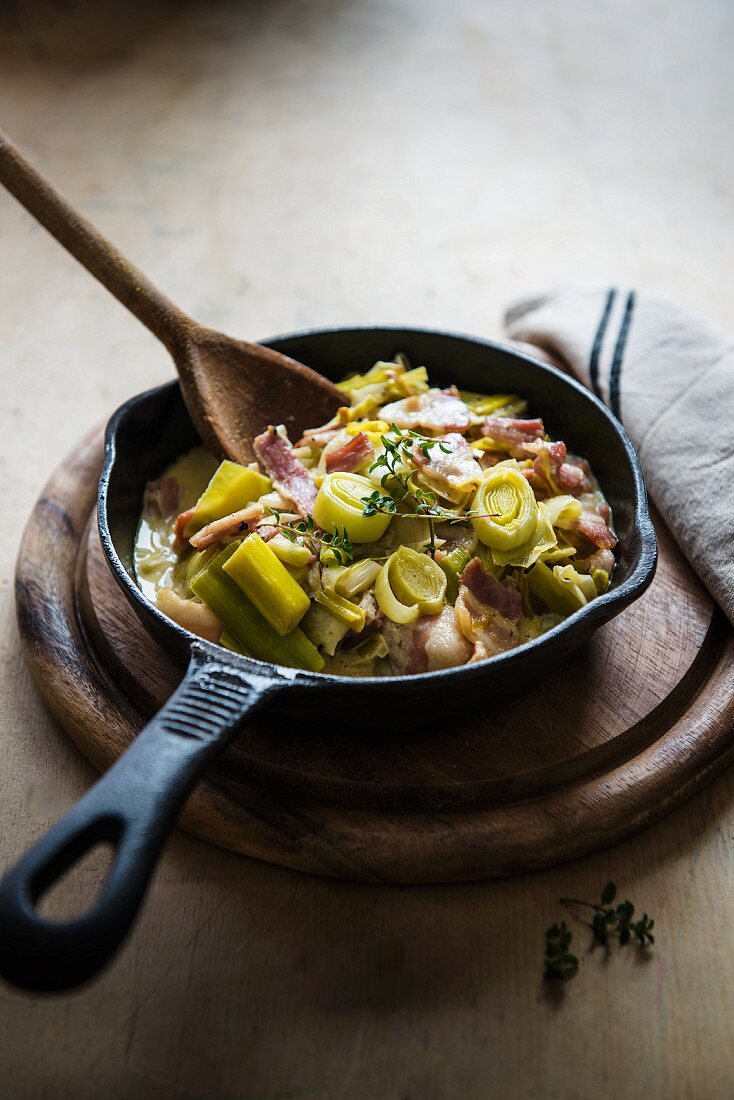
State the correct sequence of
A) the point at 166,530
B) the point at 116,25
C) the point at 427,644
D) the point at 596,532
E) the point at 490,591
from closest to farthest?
the point at 427,644 → the point at 490,591 → the point at 596,532 → the point at 166,530 → the point at 116,25

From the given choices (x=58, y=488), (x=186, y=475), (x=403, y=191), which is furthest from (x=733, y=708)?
(x=403, y=191)

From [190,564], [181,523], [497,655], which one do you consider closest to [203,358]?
[181,523]

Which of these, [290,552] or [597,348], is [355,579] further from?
[597,348]

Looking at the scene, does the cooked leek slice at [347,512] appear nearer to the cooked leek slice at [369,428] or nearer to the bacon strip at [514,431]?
the cooked leek slice at [369,428]

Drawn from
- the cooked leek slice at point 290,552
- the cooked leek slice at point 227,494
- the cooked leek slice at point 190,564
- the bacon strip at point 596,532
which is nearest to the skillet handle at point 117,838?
the cooked leek slice at point 290,552

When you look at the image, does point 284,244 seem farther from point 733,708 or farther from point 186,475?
point 733,708

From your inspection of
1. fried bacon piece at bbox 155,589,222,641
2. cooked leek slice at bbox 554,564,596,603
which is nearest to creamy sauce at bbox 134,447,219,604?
fried bacon piece at bbox 155,589,222,641
